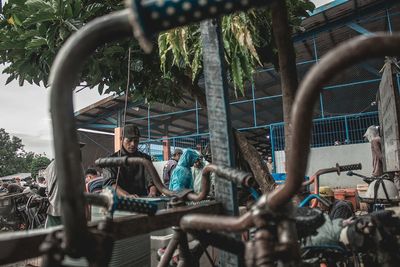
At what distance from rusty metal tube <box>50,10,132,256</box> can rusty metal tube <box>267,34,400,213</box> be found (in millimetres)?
437

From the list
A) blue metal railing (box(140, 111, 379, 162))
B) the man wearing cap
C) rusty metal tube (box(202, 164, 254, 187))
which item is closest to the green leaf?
the man wearing cap

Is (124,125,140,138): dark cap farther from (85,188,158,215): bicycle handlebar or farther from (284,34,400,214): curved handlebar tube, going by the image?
(284,34,400,214): curved handlebar tube

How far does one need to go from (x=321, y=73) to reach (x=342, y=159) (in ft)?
33.2

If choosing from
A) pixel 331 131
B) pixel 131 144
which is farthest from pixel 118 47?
pixel 331 131

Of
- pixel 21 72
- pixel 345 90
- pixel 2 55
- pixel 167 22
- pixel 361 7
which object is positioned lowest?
pixel 167 22

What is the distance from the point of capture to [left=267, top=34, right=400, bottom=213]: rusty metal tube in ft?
2.24

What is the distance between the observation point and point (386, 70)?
5.73m

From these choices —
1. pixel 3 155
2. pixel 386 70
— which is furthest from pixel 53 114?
pixel 3 155

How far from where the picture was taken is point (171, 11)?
665mm

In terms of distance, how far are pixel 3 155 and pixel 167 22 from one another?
42.9 m

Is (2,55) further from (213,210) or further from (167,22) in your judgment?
(167,22)

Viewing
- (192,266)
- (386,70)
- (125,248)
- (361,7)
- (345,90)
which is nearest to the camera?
(192,266)

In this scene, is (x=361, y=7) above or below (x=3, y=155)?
above

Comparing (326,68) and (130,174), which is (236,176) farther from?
(130,174)
